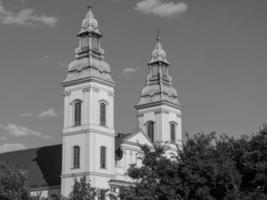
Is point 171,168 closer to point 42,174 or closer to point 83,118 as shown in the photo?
point 83,118

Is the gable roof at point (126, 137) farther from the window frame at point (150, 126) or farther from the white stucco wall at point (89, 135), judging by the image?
the window frame at point (150, 126)

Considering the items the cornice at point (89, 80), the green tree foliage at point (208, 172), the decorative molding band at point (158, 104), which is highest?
the decorative molding band at point (158, 104)

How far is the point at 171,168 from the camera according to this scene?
3700cm

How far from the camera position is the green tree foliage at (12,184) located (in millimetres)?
42781

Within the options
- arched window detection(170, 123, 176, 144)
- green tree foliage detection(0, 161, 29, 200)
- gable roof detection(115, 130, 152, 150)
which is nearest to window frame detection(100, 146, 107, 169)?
gable roof detection(115, 130, 152, 150)

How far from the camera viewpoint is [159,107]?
73.8 meters

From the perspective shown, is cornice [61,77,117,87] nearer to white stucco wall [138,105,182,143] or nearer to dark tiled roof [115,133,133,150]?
dark tiled roof [115,133,133,150]

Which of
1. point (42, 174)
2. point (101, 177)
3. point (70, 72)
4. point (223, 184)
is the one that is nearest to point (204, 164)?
point (223, 184)

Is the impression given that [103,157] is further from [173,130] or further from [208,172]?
[208,172]

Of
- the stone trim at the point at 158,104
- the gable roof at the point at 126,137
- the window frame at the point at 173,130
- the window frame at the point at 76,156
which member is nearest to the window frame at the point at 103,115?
the window frame at the point at 76,156

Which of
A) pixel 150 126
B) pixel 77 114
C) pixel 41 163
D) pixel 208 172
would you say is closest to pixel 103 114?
pixel 77 114

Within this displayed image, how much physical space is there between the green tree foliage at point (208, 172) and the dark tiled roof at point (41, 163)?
28.5 metres

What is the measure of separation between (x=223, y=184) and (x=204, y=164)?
1.49 m

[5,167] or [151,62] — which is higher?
[151,62]
